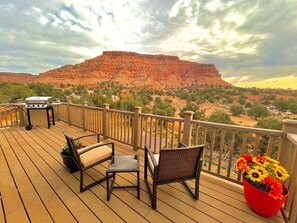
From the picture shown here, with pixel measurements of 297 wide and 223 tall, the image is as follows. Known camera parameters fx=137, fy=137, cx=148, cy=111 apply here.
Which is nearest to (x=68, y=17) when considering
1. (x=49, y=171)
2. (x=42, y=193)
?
(x=49, y=171)

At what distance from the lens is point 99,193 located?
196 centimetres

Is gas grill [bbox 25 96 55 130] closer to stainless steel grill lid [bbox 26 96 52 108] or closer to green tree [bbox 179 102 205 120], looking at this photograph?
stainless steel grill lid [bbox 26 96 52 108]

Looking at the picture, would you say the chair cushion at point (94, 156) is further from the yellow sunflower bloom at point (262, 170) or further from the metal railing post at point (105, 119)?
the yellow sunflower bloom at point (262, 170)

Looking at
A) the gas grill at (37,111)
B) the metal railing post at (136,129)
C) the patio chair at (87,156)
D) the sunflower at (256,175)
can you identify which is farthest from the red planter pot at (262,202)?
the gas grill at (37,111)

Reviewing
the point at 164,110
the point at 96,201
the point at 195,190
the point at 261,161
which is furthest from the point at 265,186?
the point at 164,110

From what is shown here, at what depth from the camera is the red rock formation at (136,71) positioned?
4078 centimetres

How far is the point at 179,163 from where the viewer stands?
66.3 inches

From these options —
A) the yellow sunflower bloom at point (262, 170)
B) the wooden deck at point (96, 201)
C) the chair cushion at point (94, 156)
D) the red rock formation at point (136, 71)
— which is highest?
the red rock formation at point (136, 71)

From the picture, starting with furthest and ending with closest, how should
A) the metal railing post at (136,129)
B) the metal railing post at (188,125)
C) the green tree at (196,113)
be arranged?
1. the green tree at (196,113)
2. the metal railing post at (136,129)
3. the metal railing post at (188,125)

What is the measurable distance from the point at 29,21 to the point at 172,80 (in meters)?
45.5

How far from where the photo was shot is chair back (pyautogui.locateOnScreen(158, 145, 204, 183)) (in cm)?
159

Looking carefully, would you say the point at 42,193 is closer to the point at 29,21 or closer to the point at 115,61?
the point at 29,21

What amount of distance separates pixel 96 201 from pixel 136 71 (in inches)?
1823

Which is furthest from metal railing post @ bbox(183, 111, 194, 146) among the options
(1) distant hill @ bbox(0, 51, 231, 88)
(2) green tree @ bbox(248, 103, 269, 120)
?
(1) distant hill @ bbox(0, 51, 231, 88)
